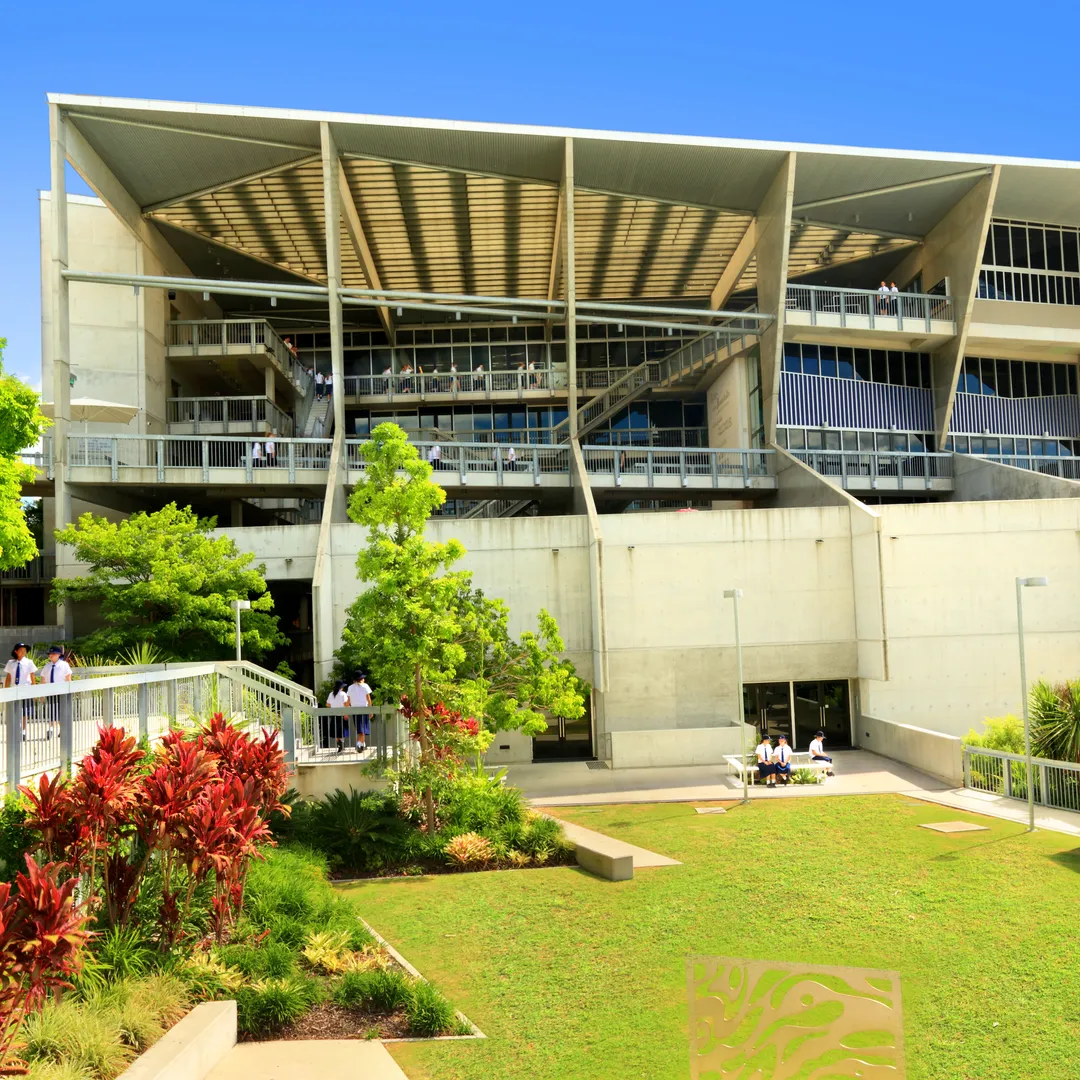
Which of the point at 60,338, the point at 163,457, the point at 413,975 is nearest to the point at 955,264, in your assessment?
the point at 163,457

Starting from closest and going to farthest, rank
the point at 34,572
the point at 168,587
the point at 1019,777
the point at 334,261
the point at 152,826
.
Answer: the point at 152,826, the point at 1019,777, the point at 168,587, the point at 334,261, the point at 34,572

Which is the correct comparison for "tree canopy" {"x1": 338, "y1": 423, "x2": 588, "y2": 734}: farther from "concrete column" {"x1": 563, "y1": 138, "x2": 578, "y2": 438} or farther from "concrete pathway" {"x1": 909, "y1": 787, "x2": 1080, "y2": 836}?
"concrete column" {"x1": 563, "y1": 138, "x2": 578, "y2": 438}

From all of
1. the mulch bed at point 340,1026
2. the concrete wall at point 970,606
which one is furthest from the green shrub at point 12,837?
the concrete wall at point 970,606

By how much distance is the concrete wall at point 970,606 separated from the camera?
85.3 ft

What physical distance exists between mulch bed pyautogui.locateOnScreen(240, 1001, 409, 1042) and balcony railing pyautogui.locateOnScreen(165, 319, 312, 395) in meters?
30.6

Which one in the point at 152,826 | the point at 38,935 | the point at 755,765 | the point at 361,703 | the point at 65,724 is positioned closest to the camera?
the point at 38,935

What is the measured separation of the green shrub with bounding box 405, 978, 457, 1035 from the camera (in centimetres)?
920

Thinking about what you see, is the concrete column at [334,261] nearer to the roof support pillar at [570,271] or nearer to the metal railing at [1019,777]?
the roof support pillar at [570,271]

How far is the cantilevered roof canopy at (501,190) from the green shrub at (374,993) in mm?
26265

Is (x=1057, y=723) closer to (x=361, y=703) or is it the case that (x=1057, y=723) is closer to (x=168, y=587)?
(x=361, y=703)

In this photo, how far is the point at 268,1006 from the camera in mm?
9266

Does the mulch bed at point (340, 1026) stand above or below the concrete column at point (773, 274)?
below

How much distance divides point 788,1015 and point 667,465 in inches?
1181

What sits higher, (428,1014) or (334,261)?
(334,261)
